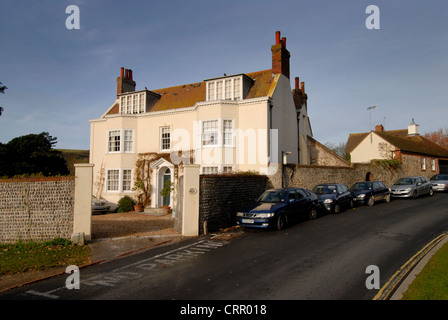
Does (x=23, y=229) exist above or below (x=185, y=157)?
below

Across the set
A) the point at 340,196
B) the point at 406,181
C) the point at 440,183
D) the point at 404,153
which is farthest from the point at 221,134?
the point at 404,153

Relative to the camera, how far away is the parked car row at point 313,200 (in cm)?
1184

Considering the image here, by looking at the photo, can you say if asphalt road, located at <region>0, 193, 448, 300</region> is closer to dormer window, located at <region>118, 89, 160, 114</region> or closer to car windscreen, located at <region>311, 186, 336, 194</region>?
car windscreen, located at <region>311, 186, 336, 194</region>

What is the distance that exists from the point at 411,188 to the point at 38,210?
76.0 feet

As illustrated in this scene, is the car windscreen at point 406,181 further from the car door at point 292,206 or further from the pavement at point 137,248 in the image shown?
the car door at point 292,206

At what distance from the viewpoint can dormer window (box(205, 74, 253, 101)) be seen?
21120 mm

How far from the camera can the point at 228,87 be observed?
70.7 feet

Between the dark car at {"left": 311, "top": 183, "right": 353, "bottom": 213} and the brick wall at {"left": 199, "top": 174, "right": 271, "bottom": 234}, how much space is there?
157 inches

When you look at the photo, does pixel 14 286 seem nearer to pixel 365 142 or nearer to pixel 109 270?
pixel 109 270

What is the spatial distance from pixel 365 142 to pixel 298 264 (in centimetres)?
3254

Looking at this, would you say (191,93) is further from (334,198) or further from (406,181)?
(406,181)

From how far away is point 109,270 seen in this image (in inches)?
307
